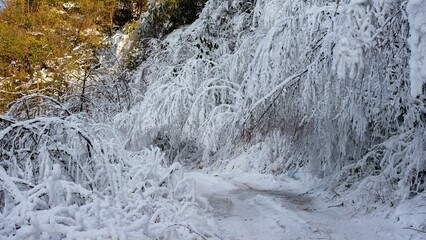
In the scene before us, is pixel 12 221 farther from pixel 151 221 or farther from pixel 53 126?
pixel 53 126

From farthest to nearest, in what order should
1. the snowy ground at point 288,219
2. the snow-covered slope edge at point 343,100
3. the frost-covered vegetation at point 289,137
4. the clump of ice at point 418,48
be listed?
the snowy ground at point 288,219 < the snow-covered slope edge at point 343,100 < the frost-covered vegetation at point 289,137 < the clump of ice at point 418,48

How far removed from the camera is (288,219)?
4.45 metres

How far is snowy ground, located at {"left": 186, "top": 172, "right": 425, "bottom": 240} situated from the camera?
12.6 ft

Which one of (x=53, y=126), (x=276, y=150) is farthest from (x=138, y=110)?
(x=53, y=126)

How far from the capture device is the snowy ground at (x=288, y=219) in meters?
3.84

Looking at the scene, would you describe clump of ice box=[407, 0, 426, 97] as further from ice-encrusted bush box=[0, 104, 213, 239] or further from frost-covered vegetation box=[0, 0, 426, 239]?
ice-encrusted bush box=[0, 104, 213, 239]

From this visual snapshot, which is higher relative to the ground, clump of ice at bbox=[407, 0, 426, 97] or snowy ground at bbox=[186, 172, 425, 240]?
clump of ice at bbox=[407, 0, 426, 97]

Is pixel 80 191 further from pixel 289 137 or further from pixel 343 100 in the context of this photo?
pixel 289 137

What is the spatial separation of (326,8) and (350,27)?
1.69 meters

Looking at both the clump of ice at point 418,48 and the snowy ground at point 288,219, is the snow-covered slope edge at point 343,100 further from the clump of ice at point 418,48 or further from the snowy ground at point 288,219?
the clump of ice at point 418,48

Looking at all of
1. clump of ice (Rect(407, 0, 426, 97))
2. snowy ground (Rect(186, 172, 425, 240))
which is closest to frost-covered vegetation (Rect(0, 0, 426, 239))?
clump of ice (Rect(407, 0, 426, 97))

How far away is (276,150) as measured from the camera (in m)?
8.93

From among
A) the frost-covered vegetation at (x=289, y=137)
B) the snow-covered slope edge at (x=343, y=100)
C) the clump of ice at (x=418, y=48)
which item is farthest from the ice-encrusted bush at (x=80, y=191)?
the clump of ice at (x=418, y=48)

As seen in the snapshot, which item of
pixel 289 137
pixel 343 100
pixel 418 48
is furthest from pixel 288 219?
pixel 418 48
